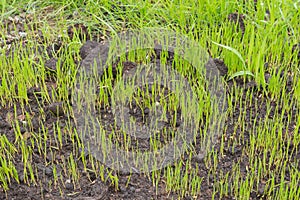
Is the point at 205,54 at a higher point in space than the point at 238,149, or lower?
higher

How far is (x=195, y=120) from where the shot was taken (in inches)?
118

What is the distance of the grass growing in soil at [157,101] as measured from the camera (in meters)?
2.71

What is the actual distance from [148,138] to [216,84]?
1.94 feet

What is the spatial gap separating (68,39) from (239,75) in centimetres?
120

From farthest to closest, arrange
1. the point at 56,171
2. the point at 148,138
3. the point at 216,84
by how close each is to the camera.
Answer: the point at 216,84
the point at 148,138
the point at 56,171

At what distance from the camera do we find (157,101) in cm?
320

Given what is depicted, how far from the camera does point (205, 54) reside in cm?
335

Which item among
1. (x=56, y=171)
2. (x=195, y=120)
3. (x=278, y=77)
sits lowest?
(x=56, y=171)

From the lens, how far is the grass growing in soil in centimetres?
271

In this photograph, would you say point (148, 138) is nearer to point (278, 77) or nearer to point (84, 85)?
point (84, 85)

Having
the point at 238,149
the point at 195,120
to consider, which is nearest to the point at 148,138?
the point at 195,120

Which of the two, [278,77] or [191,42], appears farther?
[191,42]

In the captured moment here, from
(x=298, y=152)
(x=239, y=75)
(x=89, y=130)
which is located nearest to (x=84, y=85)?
(x=89, y=130)

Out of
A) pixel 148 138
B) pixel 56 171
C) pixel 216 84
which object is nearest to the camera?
pixel 56 171
